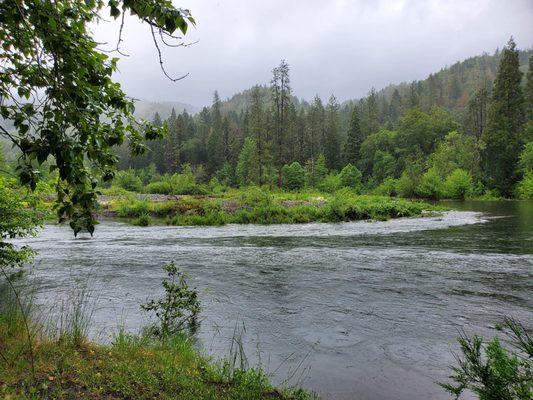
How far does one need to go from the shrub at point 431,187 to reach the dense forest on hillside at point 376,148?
138 mm

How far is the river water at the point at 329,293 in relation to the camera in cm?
621

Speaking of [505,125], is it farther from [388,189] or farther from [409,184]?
[388,189]

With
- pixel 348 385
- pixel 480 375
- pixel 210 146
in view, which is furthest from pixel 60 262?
pixel 210 146

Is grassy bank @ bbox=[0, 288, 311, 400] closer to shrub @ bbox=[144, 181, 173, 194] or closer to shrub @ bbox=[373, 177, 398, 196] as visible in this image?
shrub @ bbox=[144, 181, 173, 194]

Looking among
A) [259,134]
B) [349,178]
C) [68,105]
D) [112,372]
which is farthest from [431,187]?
[68,105]

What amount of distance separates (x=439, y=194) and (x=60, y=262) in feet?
186

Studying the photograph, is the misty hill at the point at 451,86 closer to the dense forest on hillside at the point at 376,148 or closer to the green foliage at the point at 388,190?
the dense forest on hillside at the point at 376,148

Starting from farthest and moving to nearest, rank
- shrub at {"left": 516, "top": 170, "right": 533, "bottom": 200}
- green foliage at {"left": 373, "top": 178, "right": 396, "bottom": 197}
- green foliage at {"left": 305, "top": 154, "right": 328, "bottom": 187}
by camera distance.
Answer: green foliage at {"left": 305, "top": 154, "right": 328, "bottom": 187}, green foliage at {"left": 373, "top": 178, "right": 396, "bottom": 197}, shrub at {"left": 516, "top": 170, "right": 533, "bottom": 200}

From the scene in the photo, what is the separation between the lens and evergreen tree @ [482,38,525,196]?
59812 millimetres

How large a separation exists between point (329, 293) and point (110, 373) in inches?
250

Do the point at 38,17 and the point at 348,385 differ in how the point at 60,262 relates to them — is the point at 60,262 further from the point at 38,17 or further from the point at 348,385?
the point at 38,17

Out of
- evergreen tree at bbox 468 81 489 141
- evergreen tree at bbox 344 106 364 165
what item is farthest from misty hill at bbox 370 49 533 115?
evergreen tree at bbox 344 106 364 165

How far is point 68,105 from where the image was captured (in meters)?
2.78

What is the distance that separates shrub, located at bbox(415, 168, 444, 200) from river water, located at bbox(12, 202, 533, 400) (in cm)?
4112
